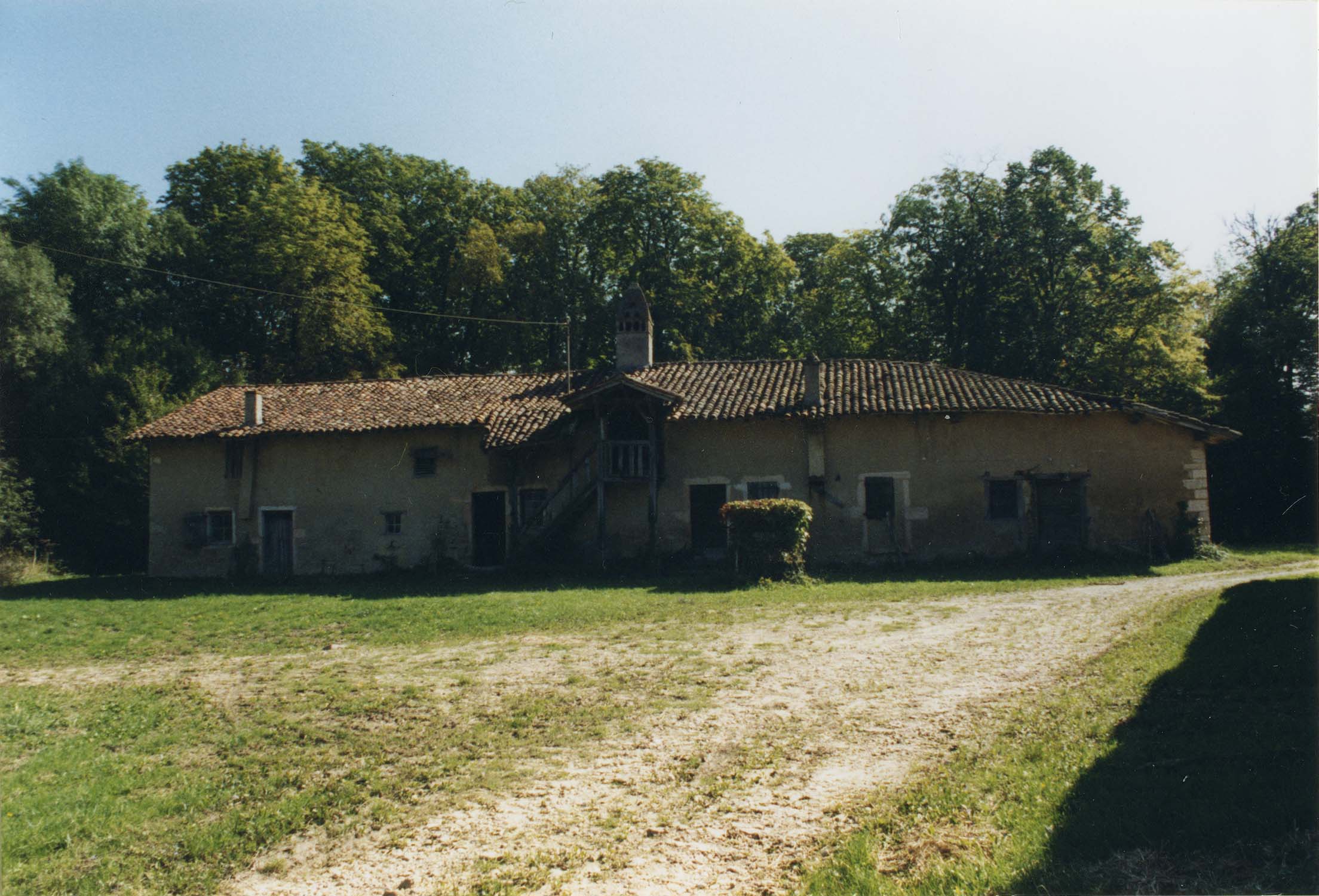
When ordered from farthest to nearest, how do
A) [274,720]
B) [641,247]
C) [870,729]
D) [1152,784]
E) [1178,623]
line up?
1. [641,247]
2. [1178,623]
3. [274,720]
4. [870,729]
5. [1152,784]

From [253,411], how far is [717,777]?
20.6 m

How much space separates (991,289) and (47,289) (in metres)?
34.1

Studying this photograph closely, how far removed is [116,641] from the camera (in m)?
13.3

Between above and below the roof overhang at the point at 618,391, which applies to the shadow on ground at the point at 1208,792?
below

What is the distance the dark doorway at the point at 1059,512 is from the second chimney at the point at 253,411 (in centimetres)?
2000

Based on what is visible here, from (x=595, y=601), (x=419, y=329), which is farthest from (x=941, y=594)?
(x=419, y=329)

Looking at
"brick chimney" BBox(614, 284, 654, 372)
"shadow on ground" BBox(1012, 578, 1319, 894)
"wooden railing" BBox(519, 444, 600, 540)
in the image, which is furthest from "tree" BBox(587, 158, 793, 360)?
"shadow on ground" BBox(1012, 578, 1319, 894)

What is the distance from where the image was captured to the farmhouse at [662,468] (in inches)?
787

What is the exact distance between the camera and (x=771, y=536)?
17.1m

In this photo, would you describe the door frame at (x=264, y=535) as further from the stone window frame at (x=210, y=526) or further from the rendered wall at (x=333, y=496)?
the stone window frame at (x=210, y=526)

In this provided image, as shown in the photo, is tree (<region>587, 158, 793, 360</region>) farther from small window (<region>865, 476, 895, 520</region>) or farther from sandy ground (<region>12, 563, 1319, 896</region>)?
sandy ground (<region>12, 563, 1319, 896</region>)

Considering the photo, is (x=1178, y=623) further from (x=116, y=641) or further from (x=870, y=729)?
(x=116, y=641)

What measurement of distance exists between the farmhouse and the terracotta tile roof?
8 centimetres

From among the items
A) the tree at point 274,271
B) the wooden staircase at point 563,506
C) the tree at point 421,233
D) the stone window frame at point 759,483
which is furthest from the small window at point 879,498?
the tree at point 274,271
